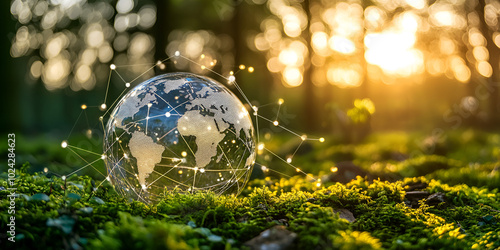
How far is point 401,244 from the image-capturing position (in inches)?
156

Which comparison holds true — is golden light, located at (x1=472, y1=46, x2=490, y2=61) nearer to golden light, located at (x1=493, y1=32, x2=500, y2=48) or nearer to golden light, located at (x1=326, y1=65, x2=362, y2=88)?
golden light, located at (x1=493, y1=32, x2=500, y2=48)

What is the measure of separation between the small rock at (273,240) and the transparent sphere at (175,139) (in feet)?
4.44

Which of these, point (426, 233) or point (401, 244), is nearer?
point (401, 244)

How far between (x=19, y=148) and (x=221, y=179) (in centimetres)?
1314

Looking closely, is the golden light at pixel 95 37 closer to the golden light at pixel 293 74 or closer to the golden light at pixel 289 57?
the golden light at pixel 289 57

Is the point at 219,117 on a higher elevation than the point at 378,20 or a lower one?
lower

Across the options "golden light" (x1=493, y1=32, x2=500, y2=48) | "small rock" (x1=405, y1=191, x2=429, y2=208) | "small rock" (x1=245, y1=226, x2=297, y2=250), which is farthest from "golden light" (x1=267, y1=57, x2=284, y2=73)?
"small rock" (x1=245, y1=226, x2=297, y2=250)

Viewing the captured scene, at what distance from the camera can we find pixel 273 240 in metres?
3.67

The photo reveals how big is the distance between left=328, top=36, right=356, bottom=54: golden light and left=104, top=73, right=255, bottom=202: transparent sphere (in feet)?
66.1

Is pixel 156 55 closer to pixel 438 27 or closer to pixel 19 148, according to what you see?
pixel 19 148

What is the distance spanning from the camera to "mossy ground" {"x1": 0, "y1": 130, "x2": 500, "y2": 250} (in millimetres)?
3627

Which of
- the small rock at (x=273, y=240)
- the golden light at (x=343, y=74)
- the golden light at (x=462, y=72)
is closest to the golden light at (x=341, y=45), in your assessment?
the golden light at (x=343, y=74)

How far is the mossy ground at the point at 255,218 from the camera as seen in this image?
143 inches

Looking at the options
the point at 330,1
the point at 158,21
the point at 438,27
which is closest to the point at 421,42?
the point at 438,27
